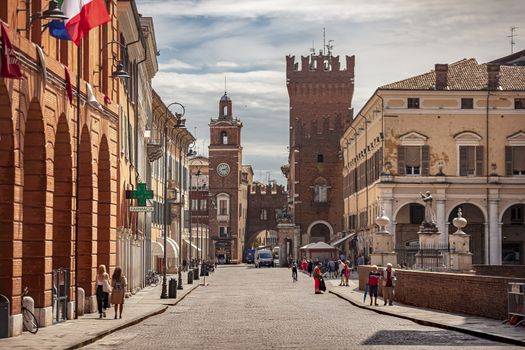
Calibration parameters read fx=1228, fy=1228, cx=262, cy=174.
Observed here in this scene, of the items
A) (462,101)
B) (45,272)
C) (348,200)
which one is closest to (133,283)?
(45,272)

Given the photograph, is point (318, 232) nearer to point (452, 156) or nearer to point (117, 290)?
point (452, 156)

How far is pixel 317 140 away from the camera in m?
127

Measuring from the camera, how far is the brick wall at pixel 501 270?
152 ft

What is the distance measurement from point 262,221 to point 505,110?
84.5m

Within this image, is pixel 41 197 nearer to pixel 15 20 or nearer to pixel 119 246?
pixel 15 20

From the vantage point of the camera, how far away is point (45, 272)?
94.3 ft

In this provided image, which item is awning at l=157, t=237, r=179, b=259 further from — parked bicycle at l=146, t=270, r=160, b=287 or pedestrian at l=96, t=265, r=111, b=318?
Result: pedestrian at l=96, t=265, r=111, b=318

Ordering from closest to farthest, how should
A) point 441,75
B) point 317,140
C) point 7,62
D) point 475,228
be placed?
point 7,62 < point 475,228 < point 441,75 < point 317,140

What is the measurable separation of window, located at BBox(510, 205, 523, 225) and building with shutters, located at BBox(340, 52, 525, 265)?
488mm

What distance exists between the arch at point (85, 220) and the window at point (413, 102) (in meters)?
47.9

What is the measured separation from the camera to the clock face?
15488cm

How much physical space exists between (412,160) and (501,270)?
33.4 m

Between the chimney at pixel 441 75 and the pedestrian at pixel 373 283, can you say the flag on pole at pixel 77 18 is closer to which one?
the pedestrian at pixel 373 283

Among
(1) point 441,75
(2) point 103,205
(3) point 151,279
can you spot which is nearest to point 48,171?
(2) point 103,205
